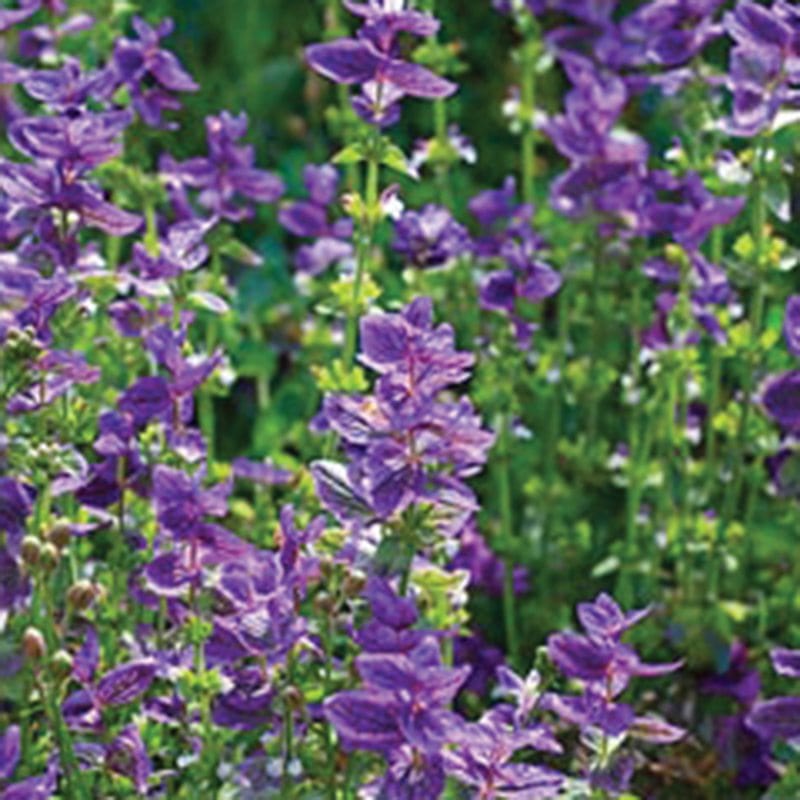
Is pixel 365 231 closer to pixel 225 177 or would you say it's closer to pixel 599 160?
pixel 225 177

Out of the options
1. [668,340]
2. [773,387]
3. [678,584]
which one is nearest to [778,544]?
[678,584]

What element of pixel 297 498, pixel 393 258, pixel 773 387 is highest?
pixel 773 387

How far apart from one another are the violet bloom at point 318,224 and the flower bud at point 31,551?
1.22 m

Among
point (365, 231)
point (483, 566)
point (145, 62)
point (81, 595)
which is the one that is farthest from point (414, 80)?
point (483, 566)

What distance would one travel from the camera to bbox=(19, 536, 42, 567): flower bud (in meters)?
1.89

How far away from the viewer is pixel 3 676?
209 cm

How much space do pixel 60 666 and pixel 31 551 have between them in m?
0.12

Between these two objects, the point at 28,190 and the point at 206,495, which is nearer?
the point at 206,495

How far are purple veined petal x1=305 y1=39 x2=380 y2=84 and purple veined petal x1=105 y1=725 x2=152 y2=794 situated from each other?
28.2 inches

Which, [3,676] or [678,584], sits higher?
[3,676]

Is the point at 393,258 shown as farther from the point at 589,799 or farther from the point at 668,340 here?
the point at 589,799

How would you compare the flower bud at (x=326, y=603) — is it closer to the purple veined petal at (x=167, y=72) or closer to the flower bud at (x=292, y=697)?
the flower bud at (x=292, y=697)

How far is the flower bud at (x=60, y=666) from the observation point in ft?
6.31

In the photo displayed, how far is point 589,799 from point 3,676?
0.61 meters
